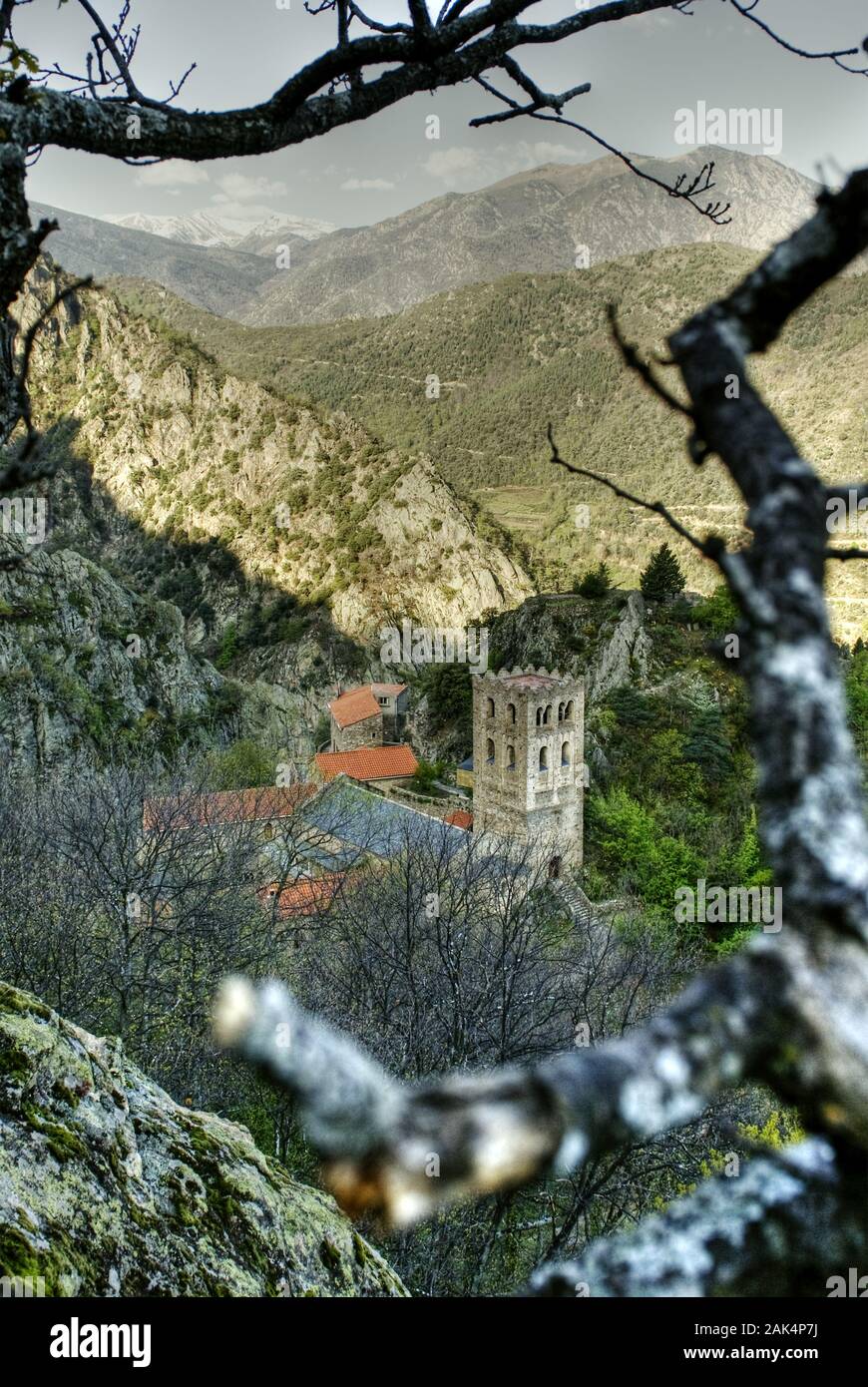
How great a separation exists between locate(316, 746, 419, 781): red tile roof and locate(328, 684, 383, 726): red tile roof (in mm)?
7550

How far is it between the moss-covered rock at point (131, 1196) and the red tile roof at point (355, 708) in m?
44.4

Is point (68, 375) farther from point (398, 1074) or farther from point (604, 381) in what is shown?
point (398, 1074)

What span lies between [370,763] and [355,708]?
1138 cm

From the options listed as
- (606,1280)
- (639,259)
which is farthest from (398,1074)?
(639,259)

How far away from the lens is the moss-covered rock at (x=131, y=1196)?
3146mm

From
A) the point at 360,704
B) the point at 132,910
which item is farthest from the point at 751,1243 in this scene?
the point at 360,704

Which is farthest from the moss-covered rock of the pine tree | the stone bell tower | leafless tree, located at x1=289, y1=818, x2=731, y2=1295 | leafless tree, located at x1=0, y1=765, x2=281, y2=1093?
the pine tree

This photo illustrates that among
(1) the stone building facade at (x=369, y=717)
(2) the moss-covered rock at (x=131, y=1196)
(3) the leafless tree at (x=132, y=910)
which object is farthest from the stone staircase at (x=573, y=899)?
(2) the moss-covered rock at (x=131, y=1196)

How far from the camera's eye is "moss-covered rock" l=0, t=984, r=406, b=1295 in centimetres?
315

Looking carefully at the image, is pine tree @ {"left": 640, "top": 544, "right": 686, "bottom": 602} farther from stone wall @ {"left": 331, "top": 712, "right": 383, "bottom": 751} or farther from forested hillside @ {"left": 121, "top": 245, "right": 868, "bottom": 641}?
forested hillside @ {"left": 121, "top": 245, "right": 868, "bottom": 641}

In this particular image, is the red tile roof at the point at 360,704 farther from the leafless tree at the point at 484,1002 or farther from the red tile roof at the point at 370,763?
the leafless tree at the point at 484,1002

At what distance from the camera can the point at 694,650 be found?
143 ft

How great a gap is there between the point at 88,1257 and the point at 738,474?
11.1 ft

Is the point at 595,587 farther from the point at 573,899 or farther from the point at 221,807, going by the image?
the point at 221,807
